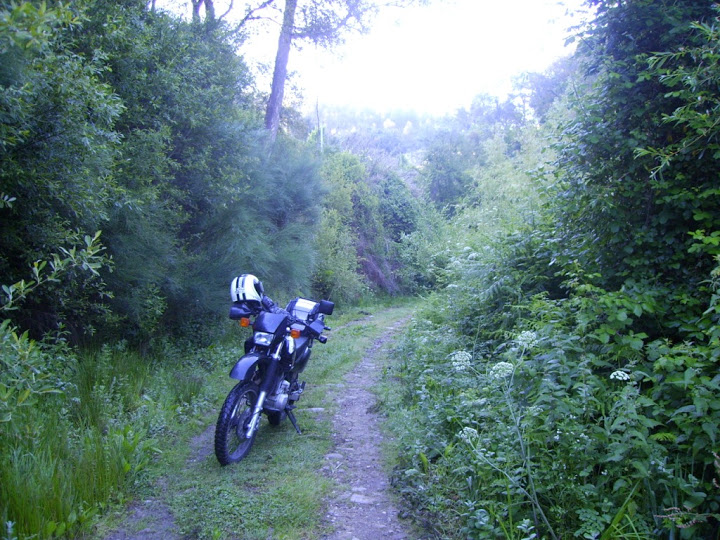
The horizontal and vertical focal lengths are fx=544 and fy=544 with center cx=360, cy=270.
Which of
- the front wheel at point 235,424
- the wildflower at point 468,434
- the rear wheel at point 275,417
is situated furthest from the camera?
the rear wheel at point 275,417

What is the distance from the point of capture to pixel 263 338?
506cm

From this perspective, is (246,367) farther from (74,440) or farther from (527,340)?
(527,340)

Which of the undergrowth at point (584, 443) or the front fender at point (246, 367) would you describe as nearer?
the undergrowth at point (584, 443)

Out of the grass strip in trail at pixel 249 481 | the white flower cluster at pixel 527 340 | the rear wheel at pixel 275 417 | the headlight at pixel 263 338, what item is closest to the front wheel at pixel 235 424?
the grass strip in trail at pixel 249 481

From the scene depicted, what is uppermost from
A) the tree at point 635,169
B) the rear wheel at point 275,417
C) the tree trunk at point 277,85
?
the tree trunk at point 277,85

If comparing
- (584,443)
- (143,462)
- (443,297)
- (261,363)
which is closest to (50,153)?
(261,363)

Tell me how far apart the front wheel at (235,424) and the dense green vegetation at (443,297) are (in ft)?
1.99

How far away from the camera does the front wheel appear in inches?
175

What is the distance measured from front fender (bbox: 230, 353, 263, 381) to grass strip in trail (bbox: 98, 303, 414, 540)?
0.75 metres

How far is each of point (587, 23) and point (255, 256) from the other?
24.0 ft

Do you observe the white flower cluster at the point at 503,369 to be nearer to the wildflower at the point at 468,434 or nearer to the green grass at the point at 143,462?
the wildflower at the point at 468,434

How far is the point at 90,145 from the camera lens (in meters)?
5.07

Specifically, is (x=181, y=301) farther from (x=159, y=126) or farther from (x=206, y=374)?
(x=159, y=126)

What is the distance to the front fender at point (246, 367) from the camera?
464 cm
